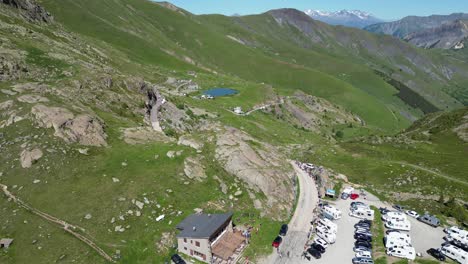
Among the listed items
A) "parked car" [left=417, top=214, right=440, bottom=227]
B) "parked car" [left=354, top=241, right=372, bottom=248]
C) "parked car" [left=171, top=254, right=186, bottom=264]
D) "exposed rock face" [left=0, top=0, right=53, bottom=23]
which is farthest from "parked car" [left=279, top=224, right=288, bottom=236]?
"exposed rock face" [left=0, top=0, right=53, bottom=23]

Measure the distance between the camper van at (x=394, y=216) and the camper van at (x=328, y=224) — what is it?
1426cm

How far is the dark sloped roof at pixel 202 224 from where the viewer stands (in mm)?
61594

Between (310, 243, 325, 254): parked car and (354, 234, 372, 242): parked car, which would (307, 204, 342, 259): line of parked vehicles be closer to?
(310, 243, 325, 254): parked car

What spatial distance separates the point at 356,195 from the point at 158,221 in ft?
172

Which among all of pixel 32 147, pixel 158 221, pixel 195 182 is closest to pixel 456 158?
pixel 195 182

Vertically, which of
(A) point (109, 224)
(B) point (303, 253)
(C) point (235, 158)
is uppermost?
(C) point (235, 158)

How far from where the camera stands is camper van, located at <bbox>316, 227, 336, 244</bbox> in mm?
69625

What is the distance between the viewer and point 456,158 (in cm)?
13100

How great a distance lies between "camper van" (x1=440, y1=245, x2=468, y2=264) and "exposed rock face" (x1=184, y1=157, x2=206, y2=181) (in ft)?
165

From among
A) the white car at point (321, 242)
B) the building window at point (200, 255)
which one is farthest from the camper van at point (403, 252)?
the building window at point (200, 255)

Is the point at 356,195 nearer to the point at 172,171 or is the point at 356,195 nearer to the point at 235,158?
the point at 235,158

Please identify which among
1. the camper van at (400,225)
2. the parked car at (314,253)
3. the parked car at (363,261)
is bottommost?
the parked car at (314,253)

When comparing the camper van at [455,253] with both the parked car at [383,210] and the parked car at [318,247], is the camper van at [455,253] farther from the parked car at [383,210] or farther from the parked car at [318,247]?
the parked car at [318,247]

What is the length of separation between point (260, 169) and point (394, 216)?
31815 mm
